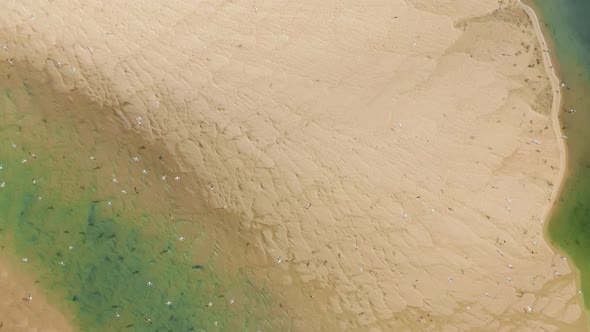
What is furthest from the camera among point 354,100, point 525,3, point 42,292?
point 525,3

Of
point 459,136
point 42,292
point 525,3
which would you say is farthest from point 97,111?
point 525,3

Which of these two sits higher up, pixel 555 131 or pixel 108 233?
pixel 555 131

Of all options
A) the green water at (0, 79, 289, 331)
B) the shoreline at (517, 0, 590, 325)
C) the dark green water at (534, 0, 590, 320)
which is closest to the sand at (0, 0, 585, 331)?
the shoreline at (517, 0, 590, 325)

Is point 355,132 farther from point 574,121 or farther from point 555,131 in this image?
point 574,121

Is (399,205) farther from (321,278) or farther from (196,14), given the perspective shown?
(196,14)

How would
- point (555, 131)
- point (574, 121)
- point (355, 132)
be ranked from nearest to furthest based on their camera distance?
point (355, 132) < point (555, 131) < point (574, 121)

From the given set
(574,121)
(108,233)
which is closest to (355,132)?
(574,121)

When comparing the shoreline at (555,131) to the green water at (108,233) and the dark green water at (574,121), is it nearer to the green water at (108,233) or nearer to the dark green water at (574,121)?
the dark green water at (574,121)
